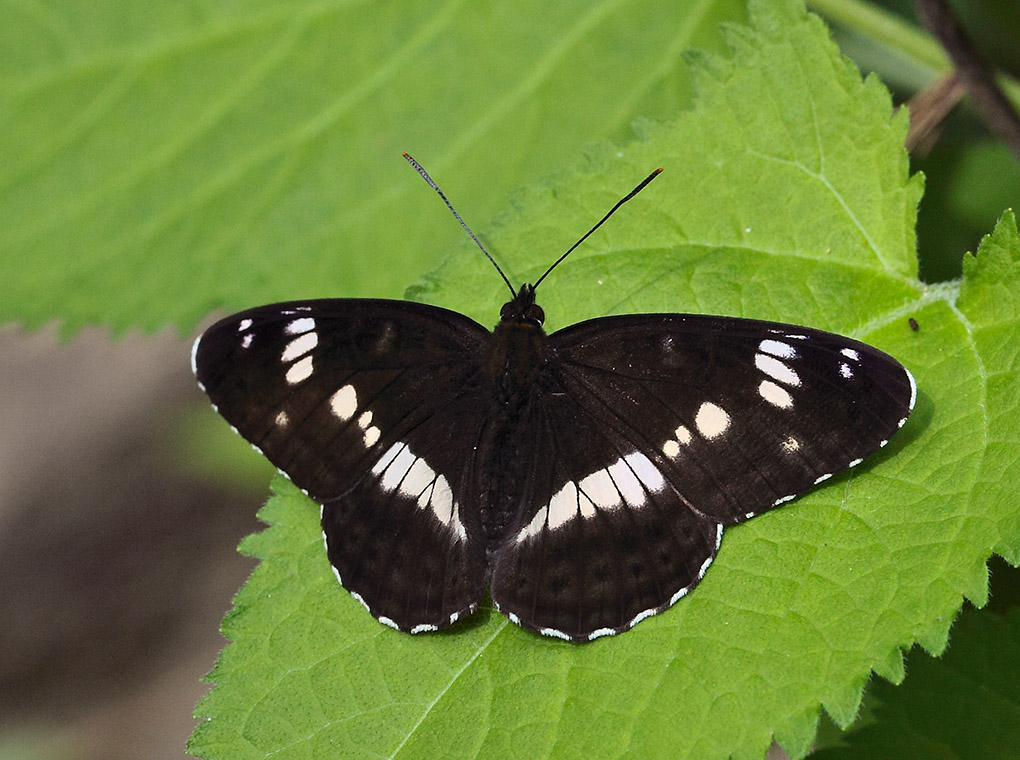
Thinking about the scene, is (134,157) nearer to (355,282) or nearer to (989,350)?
(355,282)

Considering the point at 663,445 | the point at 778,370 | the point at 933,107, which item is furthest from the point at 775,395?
the point at 933,107

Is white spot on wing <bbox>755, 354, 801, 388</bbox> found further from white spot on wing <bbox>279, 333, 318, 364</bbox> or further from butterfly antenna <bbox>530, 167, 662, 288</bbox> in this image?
white spot on wing <bbox>279, 333, 318, 364</bbox>

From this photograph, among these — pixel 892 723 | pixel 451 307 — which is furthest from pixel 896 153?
pixel 892 723

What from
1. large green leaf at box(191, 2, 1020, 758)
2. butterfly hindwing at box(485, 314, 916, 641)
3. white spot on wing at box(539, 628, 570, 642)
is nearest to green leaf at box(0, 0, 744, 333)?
large green leaf at box(191, 2, 1020, 758)

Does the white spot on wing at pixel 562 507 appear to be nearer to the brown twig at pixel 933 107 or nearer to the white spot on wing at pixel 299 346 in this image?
the white spot on wing at pixel 299 346

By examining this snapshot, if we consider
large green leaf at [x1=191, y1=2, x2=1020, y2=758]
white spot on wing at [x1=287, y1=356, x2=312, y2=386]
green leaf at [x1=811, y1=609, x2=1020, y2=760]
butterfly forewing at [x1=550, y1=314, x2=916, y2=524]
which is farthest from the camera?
white spot on wing at [x1=287, y1=356, x2=312, y2=386]

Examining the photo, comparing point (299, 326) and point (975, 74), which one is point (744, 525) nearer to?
point (299, 326)
